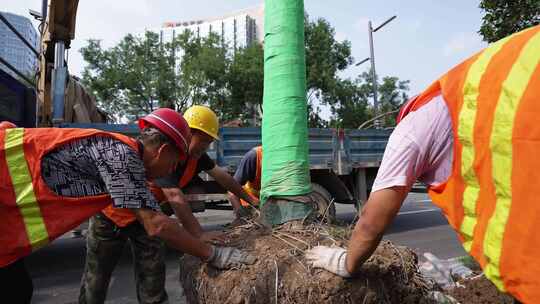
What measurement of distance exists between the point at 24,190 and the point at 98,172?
0.95 ft

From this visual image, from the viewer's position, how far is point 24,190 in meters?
1.54

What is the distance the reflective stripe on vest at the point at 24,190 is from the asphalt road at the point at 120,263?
2017 millimetres

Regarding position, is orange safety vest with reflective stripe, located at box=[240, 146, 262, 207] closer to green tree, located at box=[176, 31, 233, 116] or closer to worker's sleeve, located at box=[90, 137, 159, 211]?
worker's sleeve, located at box=[90, 137, 159, 211]

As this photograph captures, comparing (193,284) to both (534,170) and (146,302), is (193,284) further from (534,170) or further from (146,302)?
(534,170)

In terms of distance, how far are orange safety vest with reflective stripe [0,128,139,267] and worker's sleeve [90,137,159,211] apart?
16 cm

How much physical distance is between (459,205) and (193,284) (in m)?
1.30

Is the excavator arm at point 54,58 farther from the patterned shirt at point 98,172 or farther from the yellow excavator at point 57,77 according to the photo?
the patterned shirt at point 98,172

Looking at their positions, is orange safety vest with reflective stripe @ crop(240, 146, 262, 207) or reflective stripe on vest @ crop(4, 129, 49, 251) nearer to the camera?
reflective stripe on vest @ crop(4, 129, 49, 251)

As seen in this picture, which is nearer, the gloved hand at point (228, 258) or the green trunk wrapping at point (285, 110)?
the gloved hand at point (228, 258)

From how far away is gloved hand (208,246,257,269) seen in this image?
1781 millimetres

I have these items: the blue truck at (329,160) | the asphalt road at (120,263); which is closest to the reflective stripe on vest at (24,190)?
the asphalt road at (120,263)

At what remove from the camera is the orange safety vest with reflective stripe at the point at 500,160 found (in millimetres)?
911

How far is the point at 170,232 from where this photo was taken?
1729 mm

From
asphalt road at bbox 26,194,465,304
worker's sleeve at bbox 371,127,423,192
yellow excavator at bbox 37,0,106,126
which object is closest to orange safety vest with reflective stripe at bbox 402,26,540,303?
worker's sleeve at bbox 371,127,423,192
